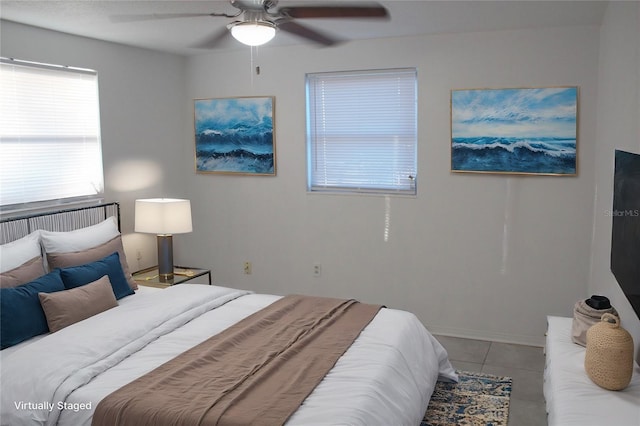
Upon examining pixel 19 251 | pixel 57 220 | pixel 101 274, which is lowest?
pixel 101 274

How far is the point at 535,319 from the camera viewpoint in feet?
15.0

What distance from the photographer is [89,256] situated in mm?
3895

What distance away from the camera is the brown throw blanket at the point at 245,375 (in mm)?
2441

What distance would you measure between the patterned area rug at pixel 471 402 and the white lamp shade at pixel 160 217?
7.78ft

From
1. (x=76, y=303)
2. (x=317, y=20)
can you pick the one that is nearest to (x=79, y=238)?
(x=76, y=303)

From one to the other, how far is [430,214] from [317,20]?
6.07 feet

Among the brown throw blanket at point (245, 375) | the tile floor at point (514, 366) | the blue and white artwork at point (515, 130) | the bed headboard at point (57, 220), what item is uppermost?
the blue and white artwork at point (515, 130)

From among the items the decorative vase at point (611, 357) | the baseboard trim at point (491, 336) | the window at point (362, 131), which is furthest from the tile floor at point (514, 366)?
the window at point (362, 131)

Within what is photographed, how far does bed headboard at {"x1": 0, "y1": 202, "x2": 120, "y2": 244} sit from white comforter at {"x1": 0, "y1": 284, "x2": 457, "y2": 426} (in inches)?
37.3

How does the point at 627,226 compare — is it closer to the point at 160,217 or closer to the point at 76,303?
the point at 76,303

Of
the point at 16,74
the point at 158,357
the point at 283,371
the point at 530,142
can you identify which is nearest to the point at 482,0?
the point at 530,142

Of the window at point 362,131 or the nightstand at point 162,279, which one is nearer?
the nightstand at point 162,279

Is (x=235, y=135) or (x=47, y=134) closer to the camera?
(x=47, y=134)

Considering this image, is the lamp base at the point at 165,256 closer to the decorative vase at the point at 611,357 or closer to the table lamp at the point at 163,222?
the table lamp at the point at 163,222
